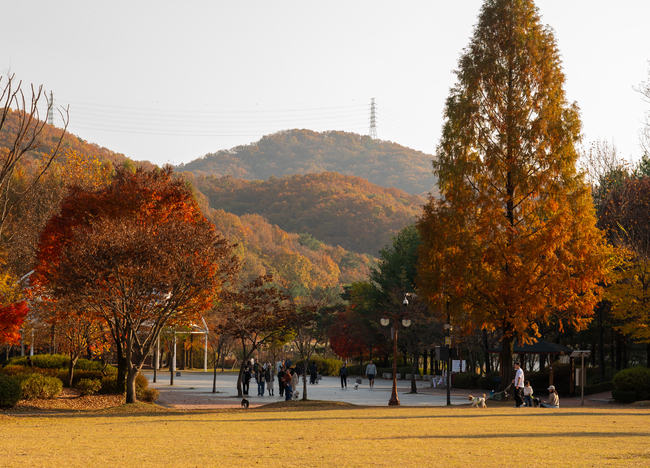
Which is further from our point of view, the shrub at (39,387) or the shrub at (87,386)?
the shrub at (87,386)

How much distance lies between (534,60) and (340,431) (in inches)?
701

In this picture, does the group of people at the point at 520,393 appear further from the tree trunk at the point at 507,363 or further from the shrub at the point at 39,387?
the shrub at the point at 39,387

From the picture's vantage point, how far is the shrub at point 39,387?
22344 millimetres

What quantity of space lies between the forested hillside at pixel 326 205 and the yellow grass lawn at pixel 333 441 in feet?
316

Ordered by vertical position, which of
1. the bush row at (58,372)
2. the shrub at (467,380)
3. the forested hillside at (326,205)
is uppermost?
the forested hillside at (326,205)

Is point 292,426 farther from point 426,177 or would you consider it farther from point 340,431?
point 426,177

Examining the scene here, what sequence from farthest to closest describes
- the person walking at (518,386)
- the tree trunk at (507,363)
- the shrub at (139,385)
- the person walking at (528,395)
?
the tree trunk at (507,363)
the shrub at (139,385)
the person walking at (528,395)
the person walking at (518,386)

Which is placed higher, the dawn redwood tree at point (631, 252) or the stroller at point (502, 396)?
the dawn redwood tree at point (631, 252)

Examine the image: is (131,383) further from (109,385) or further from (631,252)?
(631,252)

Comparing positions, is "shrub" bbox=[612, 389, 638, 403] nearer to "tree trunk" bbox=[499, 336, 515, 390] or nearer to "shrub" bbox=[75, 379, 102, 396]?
"tree trunk" bbox=[499, 336, 515, 390]

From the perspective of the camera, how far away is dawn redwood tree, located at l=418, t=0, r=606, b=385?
22844mm

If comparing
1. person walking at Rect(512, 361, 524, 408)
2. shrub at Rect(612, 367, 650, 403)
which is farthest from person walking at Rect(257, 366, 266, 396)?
shrub at Rect(612, 367, 650, 403)

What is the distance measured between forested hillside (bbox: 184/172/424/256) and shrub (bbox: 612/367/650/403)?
3367 inches

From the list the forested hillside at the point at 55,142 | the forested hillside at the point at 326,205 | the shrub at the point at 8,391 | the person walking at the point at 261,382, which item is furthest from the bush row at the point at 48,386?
the forested hillside at the point at 326,205
